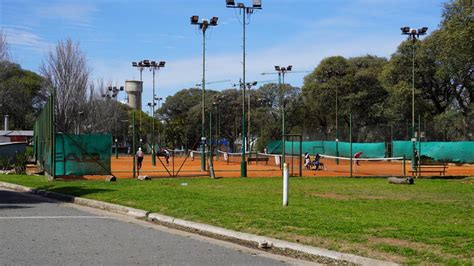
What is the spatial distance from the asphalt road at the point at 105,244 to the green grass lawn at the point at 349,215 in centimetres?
110

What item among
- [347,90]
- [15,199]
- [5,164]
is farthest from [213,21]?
[347,90]

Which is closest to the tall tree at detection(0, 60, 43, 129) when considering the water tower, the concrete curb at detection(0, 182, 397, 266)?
the water tower

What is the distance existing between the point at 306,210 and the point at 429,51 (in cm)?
4828

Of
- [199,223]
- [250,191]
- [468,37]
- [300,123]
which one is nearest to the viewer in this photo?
[199,223]

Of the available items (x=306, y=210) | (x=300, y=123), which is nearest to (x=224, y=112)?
(x=300, y=123)

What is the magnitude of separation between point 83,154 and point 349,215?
16.9m

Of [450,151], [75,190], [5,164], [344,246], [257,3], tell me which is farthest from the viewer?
[450,151]

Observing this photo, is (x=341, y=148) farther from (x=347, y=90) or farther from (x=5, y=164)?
(x=5, y=164)

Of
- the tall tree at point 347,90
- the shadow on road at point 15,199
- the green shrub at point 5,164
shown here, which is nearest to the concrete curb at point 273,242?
the shadow on road at point 15,199

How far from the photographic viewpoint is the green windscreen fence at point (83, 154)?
25.9 metres

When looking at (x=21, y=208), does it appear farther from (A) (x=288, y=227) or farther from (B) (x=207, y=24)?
(B) (x=207, y=24)

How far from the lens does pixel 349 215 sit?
12305mm

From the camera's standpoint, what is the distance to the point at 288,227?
1060 centimetres

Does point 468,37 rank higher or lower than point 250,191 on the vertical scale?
higher
